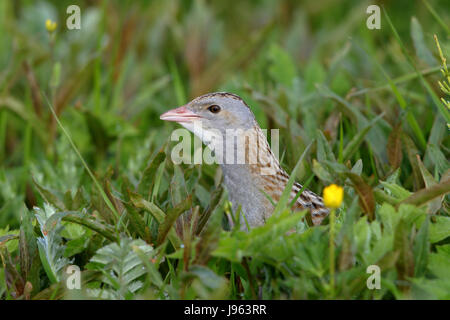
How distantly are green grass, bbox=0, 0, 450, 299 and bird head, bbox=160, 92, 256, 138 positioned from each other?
0.19 m

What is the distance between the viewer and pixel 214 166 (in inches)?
142

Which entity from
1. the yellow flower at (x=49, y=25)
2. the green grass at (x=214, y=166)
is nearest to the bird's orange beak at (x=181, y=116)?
the green grass at (x=214, y=166)

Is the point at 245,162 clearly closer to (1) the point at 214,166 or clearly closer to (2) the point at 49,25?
(1) the point at 214,166

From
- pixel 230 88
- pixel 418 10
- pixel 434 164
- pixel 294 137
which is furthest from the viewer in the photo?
pixel 418 10

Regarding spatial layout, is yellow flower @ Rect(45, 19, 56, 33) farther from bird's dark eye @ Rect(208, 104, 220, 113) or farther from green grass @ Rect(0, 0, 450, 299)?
bird's dark eye @ Rect(208, 104, 220, 113)

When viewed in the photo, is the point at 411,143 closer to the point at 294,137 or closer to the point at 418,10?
the point at 294,137

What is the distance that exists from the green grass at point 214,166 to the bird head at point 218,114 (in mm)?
188

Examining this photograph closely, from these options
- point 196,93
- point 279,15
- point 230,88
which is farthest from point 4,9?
point 279,15


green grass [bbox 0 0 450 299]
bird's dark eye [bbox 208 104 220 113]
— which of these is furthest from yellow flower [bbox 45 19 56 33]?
bird's dark eye [bbox 208 104 220 113]

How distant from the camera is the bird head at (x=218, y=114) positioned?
10.3ft

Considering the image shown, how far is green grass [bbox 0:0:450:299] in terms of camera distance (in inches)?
91.4

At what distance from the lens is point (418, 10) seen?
654cm

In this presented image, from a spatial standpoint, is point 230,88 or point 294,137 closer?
point 294,137
